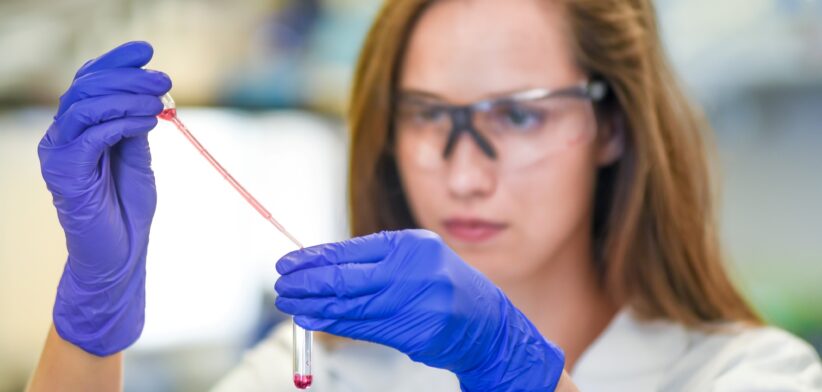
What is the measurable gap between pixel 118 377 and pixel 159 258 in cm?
158

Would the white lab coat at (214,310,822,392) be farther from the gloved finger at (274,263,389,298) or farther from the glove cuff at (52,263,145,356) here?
the gloved finger at (274,263,389,298)

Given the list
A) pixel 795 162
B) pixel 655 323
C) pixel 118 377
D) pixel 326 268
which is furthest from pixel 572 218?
pixel 795 162

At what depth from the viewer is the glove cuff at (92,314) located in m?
1.32

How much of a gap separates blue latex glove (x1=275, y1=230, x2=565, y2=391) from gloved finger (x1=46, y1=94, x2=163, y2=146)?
1.06 ft

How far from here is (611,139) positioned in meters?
1.81

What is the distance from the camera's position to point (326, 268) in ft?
3.68

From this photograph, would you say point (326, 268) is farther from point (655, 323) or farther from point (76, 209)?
point (655, 323)

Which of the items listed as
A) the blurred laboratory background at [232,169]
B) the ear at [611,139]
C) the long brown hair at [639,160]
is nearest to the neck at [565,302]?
the long brown hair at [639,160]

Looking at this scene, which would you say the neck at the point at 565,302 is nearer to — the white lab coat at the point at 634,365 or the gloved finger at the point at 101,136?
the white lab coat at the point at 634,365

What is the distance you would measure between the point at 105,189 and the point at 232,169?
1.72m

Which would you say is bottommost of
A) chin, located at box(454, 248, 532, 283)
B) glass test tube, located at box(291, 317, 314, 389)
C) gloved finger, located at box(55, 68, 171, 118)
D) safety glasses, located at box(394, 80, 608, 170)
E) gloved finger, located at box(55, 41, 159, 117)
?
chin, located at box(454, 248, 532, 283)

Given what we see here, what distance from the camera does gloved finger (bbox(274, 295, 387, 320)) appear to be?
3.67ft

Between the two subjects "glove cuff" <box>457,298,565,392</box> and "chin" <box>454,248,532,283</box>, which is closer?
"glove cuff" <box>457,298,565,392</box>

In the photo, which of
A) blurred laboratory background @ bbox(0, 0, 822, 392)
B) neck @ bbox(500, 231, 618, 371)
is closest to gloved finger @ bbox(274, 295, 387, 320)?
neck @ bbox(500, 231, 618, 371)
